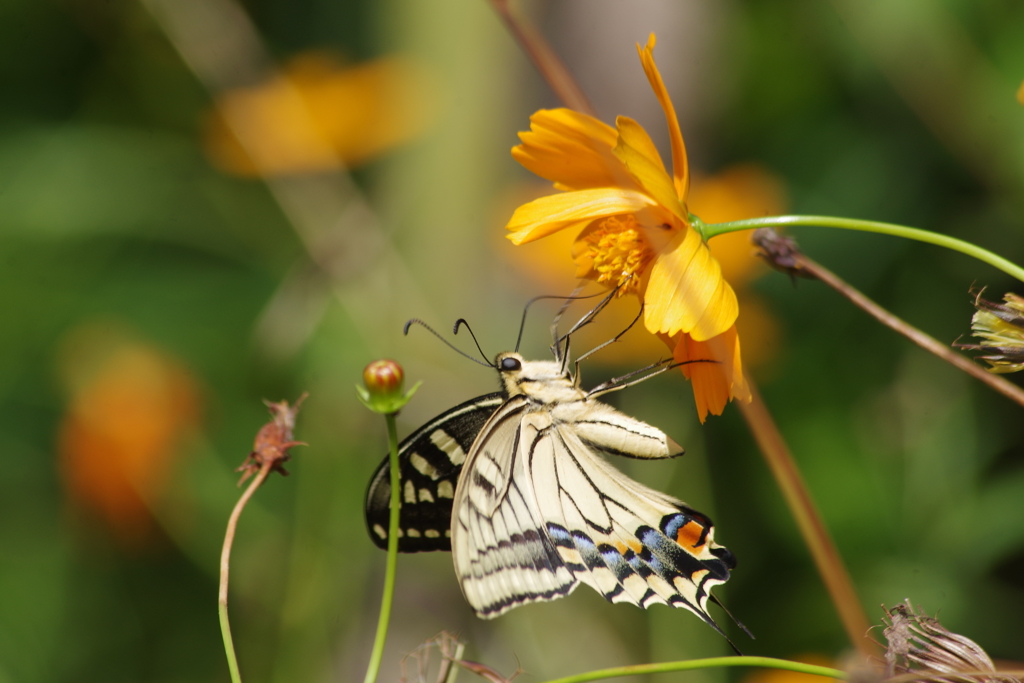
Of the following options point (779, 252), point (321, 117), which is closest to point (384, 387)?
point (779, 252)

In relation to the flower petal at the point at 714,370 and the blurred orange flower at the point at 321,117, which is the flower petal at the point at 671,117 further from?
the blurred orange flower at the point at 321,117

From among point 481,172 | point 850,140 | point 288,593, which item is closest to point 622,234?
point 288,593

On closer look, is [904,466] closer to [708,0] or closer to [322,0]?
[708,0]

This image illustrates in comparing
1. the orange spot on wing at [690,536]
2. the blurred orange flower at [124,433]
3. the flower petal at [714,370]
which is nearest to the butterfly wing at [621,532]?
the orange spot on wing at [690,536]

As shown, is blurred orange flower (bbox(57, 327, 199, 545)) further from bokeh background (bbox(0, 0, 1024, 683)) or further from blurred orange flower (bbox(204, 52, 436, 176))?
blurred orange flower (bbox(204, 52, 436, 176))

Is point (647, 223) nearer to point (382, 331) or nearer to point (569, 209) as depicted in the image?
point (569, 209)

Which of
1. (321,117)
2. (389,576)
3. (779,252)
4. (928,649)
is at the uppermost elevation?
(321,117)

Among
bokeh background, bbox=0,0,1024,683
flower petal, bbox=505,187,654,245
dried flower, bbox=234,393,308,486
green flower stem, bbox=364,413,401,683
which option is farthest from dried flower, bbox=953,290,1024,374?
bokeh background, bbox=0,0,1024,683

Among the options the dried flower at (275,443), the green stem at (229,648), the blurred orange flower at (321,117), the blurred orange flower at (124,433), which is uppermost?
the blurred orange flower at (321,117)
